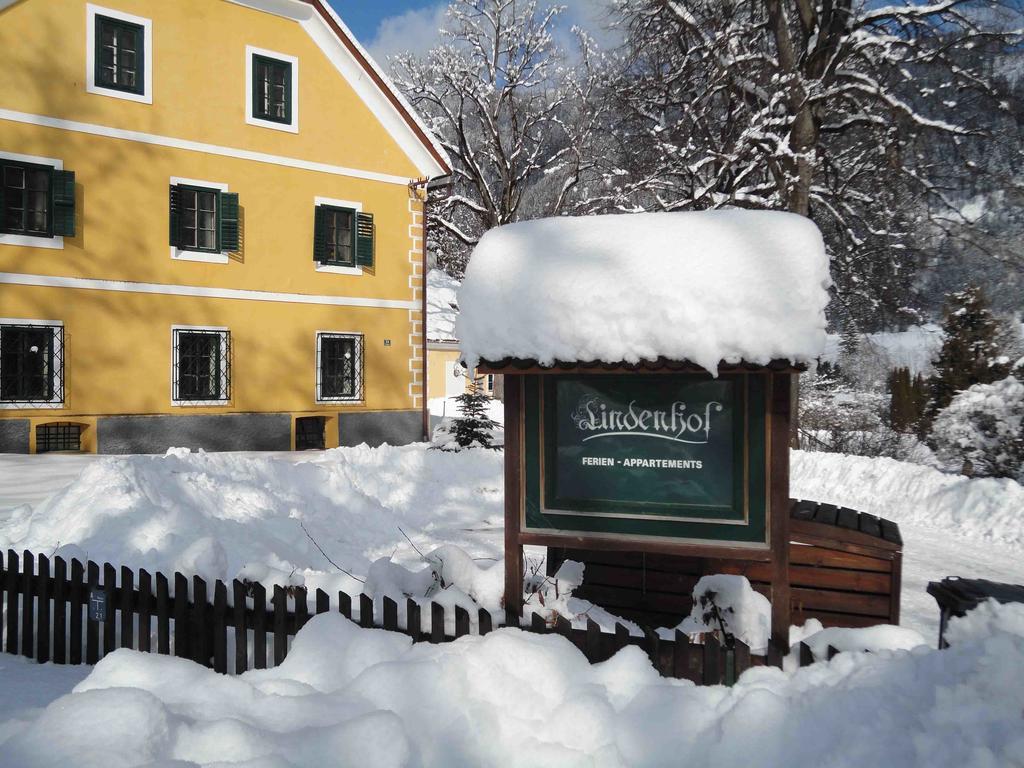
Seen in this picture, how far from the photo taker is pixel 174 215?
15.4 m

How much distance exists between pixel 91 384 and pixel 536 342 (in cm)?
1330

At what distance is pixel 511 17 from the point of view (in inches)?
1044

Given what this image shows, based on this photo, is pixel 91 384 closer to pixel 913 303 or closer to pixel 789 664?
pixel 789 664

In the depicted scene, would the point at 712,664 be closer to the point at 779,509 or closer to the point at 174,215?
the point at 779,509

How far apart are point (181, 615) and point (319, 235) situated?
1386 cm

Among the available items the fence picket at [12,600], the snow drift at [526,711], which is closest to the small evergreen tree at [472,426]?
the fence picket at [12,600]

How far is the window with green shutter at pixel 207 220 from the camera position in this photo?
15.7 metres

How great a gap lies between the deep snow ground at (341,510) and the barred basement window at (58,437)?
8.26 feet

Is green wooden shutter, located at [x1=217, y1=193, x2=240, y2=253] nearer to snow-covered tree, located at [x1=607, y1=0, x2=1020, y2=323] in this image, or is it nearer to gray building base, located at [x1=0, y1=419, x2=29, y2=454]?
gray building base, located at [x1=0, y1=419, x2=29, y2=454]

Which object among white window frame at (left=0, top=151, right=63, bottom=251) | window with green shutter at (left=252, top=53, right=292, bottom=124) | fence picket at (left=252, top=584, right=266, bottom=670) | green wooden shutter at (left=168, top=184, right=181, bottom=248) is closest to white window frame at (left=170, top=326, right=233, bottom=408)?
green wooden shutter at (left=168, top=184, right=181, bottom=248)

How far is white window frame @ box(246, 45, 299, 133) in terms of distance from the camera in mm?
16312

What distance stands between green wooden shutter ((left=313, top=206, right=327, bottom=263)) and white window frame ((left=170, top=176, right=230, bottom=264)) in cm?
198

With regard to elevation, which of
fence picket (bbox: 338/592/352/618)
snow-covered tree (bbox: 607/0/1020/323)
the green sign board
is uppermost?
snow-covered tree (bbox: 607/0/1020/323)

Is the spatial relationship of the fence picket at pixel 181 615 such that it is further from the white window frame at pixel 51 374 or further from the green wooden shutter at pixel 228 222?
the green wooden shutter at pixel 228 222
